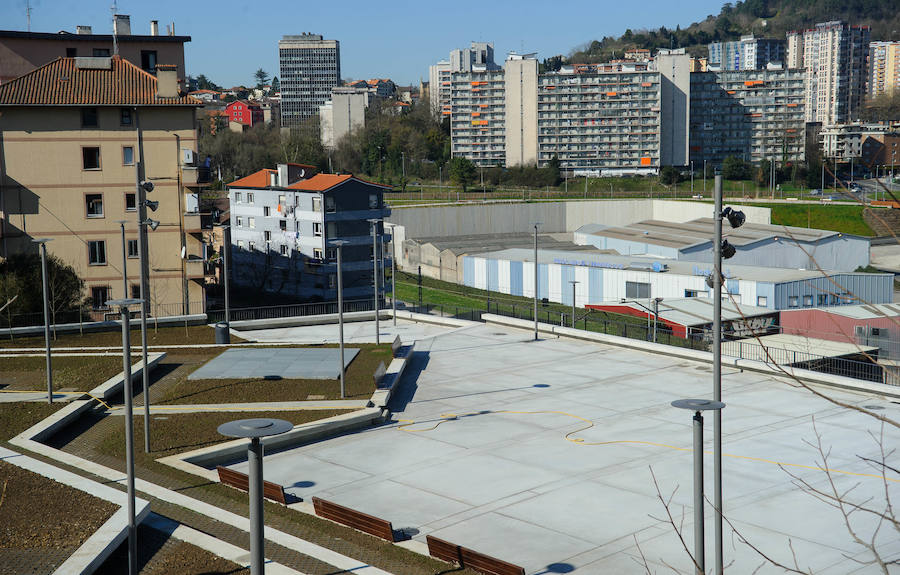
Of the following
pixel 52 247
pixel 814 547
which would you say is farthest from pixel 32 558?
pixel 52 247

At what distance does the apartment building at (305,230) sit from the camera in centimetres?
5741

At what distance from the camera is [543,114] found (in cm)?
14388

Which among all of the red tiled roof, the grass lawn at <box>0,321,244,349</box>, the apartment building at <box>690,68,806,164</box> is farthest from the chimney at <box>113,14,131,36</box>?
the apartment building at <box>690,68,806,164</box>

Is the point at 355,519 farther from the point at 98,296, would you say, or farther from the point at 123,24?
the point at 123,24

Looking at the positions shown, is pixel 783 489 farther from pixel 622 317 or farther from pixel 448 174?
pixel 448 174

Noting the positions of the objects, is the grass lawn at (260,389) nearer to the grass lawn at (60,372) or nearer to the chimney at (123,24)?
the grass lawn at (60,372)

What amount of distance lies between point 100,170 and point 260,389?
68.7 feet

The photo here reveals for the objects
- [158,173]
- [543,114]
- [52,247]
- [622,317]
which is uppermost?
[543,114]

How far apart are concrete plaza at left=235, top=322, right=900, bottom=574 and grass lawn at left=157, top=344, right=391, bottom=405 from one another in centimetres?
159

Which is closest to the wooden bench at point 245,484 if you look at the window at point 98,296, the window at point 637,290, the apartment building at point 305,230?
the window at point 98,296

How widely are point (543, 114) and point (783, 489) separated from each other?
126670mm

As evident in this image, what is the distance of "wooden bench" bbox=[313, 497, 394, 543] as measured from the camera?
701 inches

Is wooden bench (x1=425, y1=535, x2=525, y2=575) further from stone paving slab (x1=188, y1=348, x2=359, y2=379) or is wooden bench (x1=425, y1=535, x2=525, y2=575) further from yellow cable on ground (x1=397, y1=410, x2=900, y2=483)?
stone paving slab (x1=188, y1=348, x2=359, y2=379)

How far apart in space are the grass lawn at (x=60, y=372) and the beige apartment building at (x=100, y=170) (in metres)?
12.9
